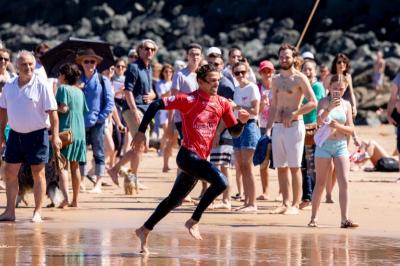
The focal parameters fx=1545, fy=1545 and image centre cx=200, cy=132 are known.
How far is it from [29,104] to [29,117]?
133 mm

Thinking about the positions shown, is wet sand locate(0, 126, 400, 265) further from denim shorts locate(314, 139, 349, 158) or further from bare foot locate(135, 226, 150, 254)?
denim shorts locate(314, 139, 349, 158)

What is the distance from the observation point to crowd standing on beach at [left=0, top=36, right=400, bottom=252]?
13938 mm

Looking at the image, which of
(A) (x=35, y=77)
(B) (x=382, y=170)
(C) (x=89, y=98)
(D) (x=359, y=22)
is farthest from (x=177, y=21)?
(A) (x=35, y=77)

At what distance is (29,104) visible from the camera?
52.0 feet

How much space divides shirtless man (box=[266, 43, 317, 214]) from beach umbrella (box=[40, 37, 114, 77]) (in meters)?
4.80

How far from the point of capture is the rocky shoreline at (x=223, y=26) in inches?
1938

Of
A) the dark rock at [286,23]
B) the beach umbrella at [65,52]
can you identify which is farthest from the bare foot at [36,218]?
the dark rock at [286,23]

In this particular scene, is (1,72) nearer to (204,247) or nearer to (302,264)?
(204,247)

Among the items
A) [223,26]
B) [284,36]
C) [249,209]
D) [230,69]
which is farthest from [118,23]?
[249,209]

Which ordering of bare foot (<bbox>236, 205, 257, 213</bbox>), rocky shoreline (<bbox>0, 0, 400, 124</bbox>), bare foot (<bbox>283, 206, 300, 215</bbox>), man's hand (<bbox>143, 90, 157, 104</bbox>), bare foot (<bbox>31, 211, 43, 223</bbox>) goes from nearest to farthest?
1. bare foot (<bbox>31, 211, 43, 223</bbox>)
2. bare foot (<bbox>283, 206, 300, 215</bbox>)
3. bare foot (<bbox>236, 205, 257, 213</bbox>)
4. man's hand (<bbox>143, 90, 157, 104</bbox>)
5. rocky shoreline (<bbox>0, 0, 400, 124</bbox>)

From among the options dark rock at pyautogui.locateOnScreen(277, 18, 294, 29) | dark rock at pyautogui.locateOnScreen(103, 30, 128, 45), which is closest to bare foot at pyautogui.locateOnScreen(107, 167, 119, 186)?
dark rock at pyautogui.locateOnScreen(277, 18, 294, 29)

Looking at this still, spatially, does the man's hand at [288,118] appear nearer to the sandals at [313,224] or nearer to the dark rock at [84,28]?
the sandals at [313,224]

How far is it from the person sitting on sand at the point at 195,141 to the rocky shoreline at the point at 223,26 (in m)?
29.4

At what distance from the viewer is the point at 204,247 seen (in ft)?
46.1
